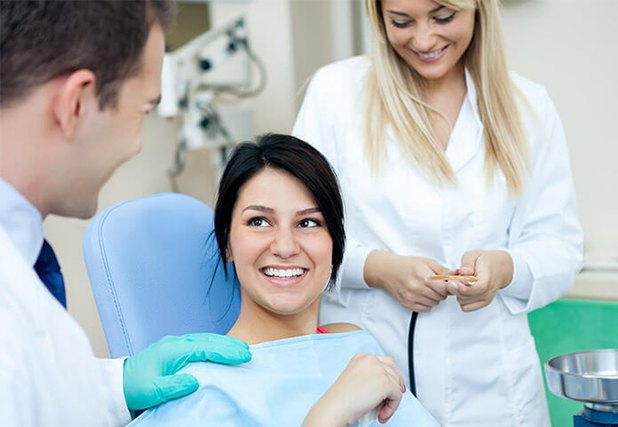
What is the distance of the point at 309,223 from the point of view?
1.58 m

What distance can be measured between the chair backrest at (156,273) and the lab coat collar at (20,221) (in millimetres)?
519

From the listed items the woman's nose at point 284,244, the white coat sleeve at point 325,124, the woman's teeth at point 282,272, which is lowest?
the woman's teeth at point 282,272

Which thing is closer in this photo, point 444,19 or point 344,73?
point 444,19

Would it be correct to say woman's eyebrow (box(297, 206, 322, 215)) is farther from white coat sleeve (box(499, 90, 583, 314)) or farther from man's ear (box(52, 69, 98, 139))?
man's ear (box(52, 69, 98, 139))

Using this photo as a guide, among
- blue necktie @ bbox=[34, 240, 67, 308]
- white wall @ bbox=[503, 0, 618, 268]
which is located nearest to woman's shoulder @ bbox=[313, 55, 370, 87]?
blue necktie @ bbox=[34, 240, 67, 308]

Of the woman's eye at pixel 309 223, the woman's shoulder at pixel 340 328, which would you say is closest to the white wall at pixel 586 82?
the woman's shoulder at pixel 340 328

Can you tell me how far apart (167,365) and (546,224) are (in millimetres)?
905

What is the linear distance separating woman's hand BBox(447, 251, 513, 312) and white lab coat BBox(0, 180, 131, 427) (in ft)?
2.72

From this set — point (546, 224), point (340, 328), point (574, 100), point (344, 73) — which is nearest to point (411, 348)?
point (340, 328)

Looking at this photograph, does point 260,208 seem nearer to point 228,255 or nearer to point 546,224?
point 228,255

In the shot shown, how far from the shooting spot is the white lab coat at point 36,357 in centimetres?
88

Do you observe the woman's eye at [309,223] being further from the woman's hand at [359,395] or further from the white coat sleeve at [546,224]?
the white coat sleeve at [546,224]

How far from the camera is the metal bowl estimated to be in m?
1.36

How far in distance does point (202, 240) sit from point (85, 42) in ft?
2.70
